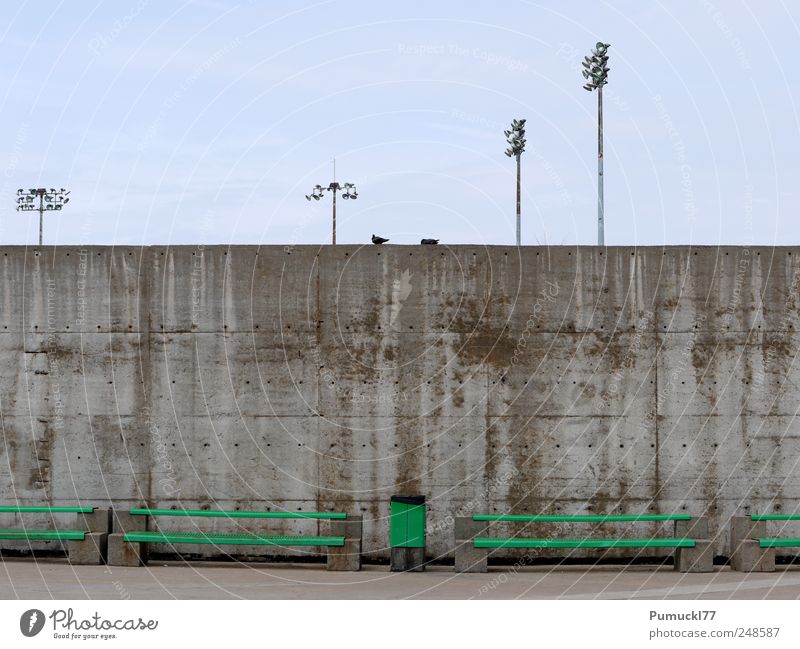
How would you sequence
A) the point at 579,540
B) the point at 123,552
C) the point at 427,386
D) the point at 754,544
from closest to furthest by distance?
the point at 754,544, the point at 123,552, the point at 579,540, the point at 427,386

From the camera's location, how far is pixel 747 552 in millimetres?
12094

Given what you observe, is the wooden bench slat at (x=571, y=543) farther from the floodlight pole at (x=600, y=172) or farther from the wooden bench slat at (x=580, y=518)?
the floodlight pole at (x=600, y=172)

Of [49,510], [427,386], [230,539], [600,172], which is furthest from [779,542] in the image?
[600,172]

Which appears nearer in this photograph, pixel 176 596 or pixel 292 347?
pixel 176 596

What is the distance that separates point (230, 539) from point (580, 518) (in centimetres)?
379

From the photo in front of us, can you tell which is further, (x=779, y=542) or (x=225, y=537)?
(x=225, y=537)

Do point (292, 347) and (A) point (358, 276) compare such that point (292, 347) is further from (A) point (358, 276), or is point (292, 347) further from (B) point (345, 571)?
(B) point (345, 571)

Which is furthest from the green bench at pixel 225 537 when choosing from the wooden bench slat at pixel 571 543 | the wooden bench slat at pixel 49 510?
the wooden bench slat at pixel 571 543

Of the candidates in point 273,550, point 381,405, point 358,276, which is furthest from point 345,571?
point 358,276

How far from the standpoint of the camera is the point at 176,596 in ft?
33.8

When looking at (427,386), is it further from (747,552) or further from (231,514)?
(747,552)

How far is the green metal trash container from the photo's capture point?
12.2 metres

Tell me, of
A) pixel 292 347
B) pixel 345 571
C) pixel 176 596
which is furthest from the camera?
pixel 292 347

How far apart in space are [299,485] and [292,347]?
60.6 inches
